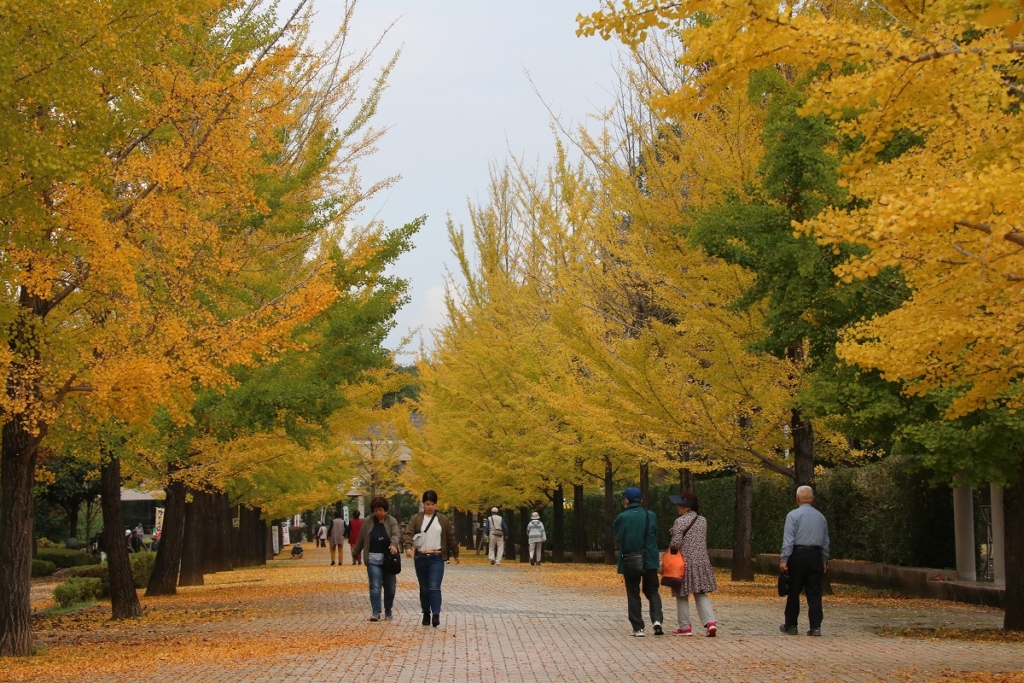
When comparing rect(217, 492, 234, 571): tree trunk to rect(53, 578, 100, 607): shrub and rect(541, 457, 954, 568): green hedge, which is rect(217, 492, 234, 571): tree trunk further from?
rect(541, 457, 954, 568): green hedge

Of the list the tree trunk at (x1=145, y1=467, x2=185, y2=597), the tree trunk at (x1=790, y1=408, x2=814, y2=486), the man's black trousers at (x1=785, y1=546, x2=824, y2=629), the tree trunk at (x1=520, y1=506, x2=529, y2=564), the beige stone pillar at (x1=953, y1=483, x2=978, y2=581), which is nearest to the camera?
the man's black trousers at (x1=785, y1=546, x2=824, y2=629)

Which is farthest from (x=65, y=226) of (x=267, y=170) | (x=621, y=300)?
(x=621, y=300)

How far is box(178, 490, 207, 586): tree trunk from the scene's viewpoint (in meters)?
27.2

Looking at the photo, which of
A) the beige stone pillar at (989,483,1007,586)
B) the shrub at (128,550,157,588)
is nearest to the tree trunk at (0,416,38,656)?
the beige stone pillar at (989,483,1007,586)

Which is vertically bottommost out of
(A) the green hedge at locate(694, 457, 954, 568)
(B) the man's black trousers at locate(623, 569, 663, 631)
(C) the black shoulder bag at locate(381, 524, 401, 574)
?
(B) the man's black trousers at locate(623, 569, 663, 631)

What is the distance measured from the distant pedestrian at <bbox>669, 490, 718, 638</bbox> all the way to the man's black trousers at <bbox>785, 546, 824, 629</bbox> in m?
0.83

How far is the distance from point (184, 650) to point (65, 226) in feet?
14.4

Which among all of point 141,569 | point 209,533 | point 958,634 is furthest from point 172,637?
point 209,533

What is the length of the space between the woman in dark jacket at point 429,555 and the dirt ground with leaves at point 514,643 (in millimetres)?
323

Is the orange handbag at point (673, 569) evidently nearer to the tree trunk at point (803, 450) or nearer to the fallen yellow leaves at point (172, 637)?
the fallen yellow leaves at point (172, 637)

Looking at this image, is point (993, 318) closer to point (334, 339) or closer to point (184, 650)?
point (184, 650)

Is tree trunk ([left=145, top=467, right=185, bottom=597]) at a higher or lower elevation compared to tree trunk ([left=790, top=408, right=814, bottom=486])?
lower

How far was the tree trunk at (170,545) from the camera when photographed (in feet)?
72.4

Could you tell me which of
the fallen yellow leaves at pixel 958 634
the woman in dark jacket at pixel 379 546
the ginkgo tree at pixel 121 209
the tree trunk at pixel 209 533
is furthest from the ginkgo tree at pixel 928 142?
the tree trunk at pixel 209 533
